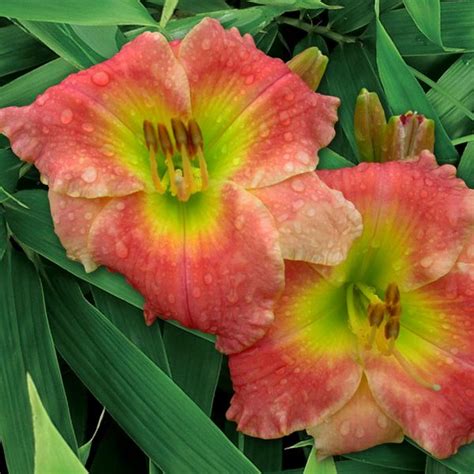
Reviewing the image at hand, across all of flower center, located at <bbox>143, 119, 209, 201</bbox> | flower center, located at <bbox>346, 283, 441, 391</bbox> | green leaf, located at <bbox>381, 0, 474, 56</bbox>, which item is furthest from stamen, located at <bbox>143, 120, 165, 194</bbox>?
green leaf, located at <bbox>381, 0, 474, 56</bbox>

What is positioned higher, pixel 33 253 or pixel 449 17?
pixel 449 17

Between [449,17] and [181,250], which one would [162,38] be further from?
[449,17]

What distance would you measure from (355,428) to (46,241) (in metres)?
0.32

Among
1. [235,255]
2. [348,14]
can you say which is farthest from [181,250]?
[348,14]

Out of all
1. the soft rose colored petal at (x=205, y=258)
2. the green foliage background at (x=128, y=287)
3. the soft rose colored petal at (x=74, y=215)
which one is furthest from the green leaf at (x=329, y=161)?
the soft rose colored petal at (x=74, y=215)

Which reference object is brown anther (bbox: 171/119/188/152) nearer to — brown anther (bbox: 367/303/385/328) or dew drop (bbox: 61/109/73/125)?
dew drop (bbox: 61/109/73/125)

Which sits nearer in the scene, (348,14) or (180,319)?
(180,319)

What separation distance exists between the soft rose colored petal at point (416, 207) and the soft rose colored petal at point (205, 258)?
3.1 inches

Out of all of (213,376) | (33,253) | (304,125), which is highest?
(304,125)

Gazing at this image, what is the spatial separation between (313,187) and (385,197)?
0.21 ft

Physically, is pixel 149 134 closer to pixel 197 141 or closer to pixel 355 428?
pixel 197 141

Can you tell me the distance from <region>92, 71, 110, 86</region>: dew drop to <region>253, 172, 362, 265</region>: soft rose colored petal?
0.52 feet

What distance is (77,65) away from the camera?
2.35 ft

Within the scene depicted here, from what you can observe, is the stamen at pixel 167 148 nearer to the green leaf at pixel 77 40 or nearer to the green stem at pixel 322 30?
the green leaf at pixel 77 40
